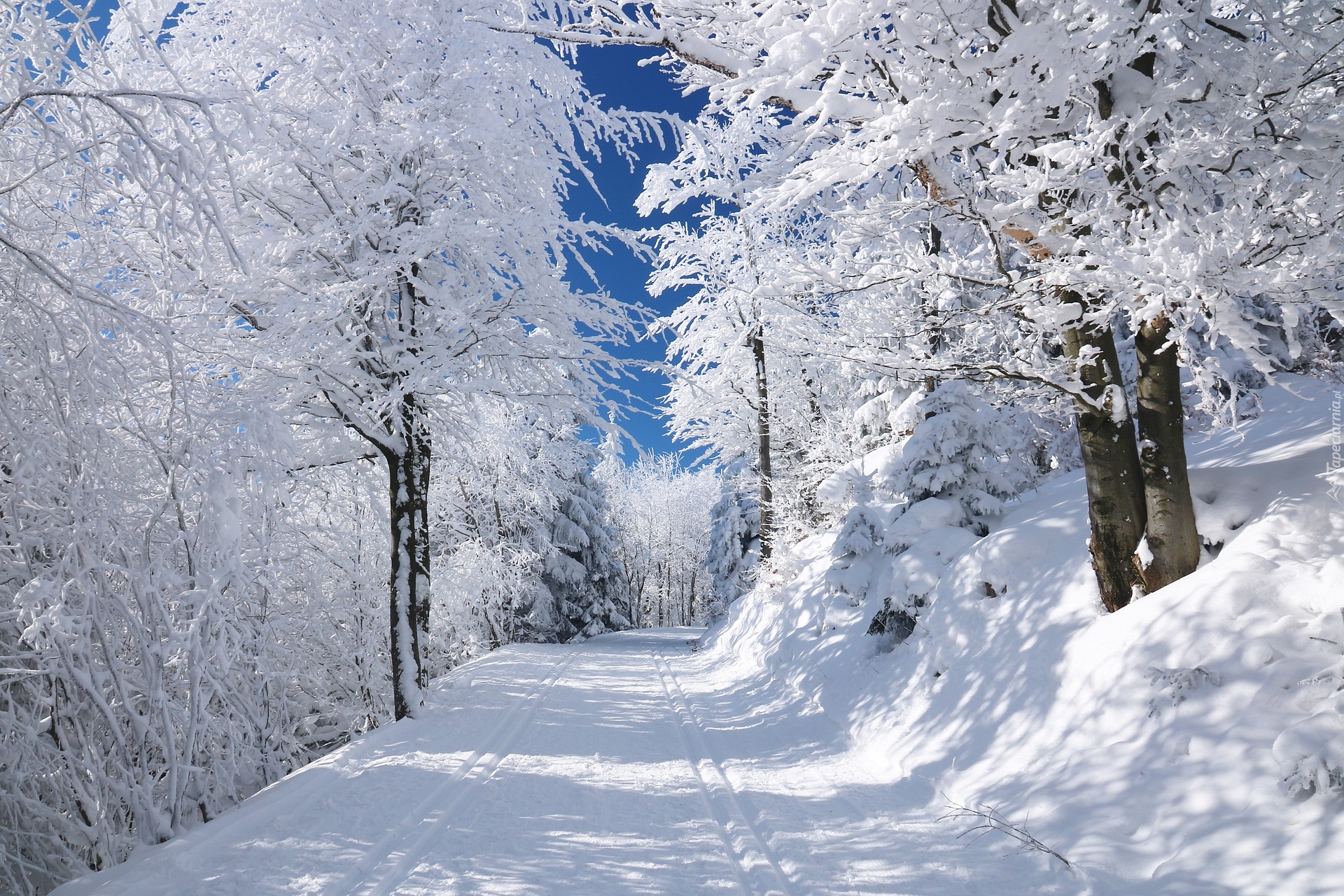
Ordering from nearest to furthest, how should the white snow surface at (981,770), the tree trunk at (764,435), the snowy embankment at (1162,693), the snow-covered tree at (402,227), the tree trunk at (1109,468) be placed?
the snowy embankment at (1162,693), the white snow surface at (981,770), the tree trunk at (1109,468), the snow-covered tree at (402,227), the tree trunk at (764,435)

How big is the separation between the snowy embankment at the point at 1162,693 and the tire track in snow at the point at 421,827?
3575 mm

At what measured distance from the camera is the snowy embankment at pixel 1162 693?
10.5ft

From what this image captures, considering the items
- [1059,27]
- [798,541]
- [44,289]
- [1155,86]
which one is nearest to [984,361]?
[1155,86]

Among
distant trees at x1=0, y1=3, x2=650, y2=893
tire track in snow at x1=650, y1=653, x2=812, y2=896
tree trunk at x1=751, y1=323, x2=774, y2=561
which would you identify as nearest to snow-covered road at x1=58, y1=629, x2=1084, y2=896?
tire track in snow at x1=650, y1=653, x2=812, y2=896

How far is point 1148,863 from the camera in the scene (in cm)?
347

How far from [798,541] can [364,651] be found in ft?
34.3

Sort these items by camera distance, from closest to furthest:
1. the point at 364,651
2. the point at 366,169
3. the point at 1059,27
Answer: the point at 1059,27, the point at 366,169, the point at 364,651

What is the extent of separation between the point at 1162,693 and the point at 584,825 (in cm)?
397

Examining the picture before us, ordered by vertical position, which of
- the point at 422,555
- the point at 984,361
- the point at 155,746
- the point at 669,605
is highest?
the point at 984,361

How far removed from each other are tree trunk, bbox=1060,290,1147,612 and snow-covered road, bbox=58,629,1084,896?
89.7 inches

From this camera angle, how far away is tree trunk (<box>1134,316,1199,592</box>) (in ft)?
16.0

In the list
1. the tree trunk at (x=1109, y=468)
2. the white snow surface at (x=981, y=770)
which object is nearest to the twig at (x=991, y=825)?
the white snow surface at (x=981, y=770)

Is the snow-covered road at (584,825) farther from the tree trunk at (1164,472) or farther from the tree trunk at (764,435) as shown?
the tree trunk at (764,435)

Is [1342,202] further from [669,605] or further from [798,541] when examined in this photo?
[669,605]
